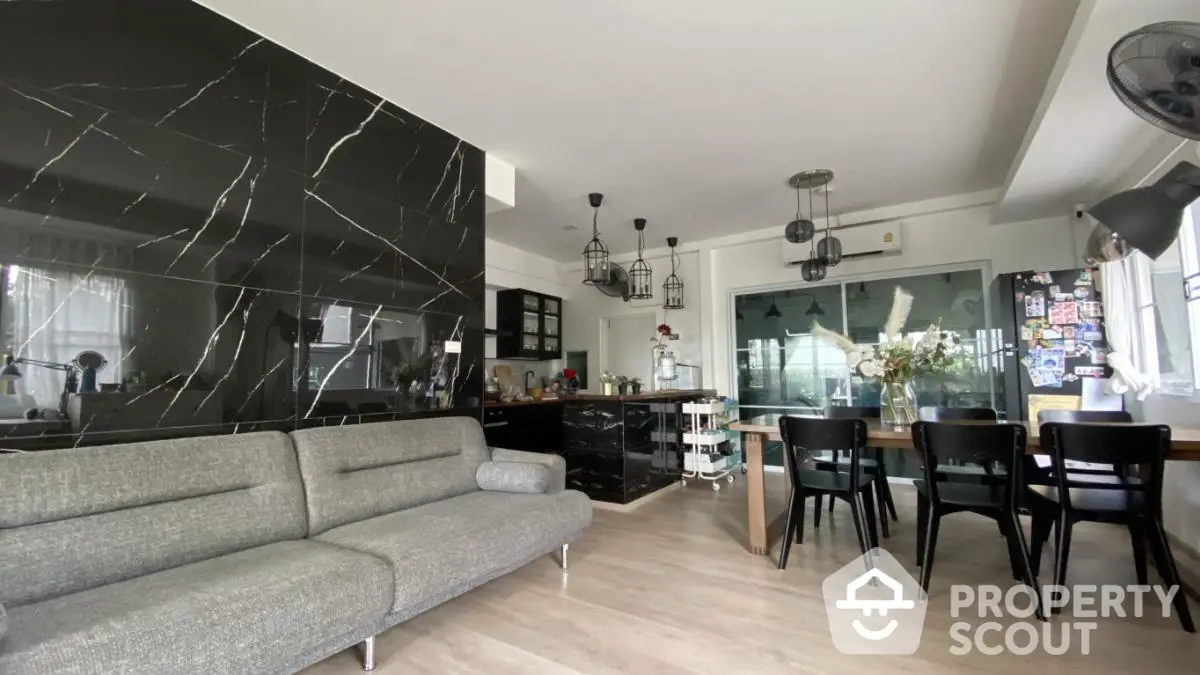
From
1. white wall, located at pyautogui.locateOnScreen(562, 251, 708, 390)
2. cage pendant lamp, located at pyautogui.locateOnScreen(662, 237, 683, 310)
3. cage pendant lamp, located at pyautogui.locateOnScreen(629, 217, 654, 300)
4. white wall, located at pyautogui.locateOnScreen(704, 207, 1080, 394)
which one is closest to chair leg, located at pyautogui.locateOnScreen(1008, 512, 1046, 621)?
white wall, located at pyautogui.locateOnScreen(704, 207, 1080, 394)

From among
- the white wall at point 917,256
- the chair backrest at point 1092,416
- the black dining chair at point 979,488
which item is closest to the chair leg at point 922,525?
the black dining chair at point 979,488

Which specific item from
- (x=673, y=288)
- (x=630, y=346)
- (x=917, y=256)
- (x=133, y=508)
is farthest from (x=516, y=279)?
(x=133, y=508)

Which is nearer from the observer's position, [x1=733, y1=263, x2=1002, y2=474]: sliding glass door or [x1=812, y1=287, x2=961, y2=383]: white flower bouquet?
[x1=812, y1=287, x2=961, y2=383]: white flower bouquet

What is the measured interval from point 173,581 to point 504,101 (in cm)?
284

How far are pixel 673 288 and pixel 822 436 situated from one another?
3.85 metres

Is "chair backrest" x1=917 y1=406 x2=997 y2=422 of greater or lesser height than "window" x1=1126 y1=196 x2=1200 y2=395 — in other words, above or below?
below

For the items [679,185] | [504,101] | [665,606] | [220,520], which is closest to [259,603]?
[220,520]

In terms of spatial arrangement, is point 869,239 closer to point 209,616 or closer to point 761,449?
point 761,449

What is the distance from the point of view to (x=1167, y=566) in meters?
2.20

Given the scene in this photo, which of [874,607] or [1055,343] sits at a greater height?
[1055,343]

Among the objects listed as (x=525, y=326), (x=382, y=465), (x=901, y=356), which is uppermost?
(x=525, y=326)

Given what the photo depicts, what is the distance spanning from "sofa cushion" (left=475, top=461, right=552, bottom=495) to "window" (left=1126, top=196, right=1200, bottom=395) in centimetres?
365

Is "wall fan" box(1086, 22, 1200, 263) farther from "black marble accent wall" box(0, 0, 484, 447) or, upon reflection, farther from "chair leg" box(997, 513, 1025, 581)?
"black marble accent wall" box(0, 0, 484, 447)

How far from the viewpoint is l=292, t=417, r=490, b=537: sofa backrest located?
7.68 ft
